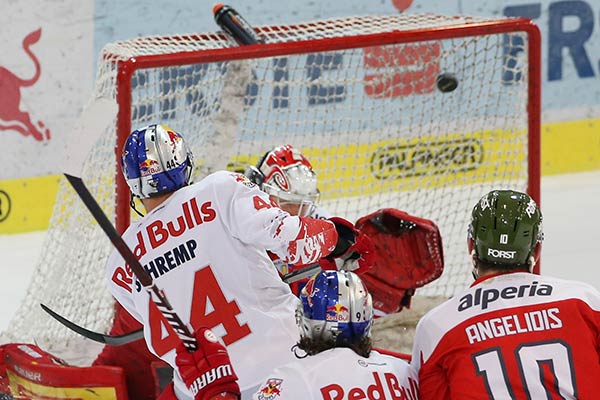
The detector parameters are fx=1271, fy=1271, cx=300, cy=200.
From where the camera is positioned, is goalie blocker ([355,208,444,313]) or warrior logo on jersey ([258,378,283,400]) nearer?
warrior logo on jersey ([258,378,283,400])

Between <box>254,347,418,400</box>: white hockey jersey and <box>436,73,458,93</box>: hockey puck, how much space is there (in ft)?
7.04

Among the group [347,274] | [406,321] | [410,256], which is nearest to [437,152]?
[406,321]

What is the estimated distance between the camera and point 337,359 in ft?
8.24

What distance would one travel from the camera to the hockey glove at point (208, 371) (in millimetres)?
2607

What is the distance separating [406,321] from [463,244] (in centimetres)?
65

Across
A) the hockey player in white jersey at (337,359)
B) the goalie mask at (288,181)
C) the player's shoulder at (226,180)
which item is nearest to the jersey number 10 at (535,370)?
the hockey player in white jersey at (337,359)

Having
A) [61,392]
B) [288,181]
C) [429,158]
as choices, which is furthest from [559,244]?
[61,392]

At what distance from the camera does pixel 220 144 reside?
16.2ft

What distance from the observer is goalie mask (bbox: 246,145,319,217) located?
158 inches

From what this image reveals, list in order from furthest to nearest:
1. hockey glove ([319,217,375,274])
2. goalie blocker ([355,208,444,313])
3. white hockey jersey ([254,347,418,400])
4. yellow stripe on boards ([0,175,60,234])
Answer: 1. yellow stripe on boards ([0,175,60,234])
2. goalie blocker ([355,208,444,313])
3. hockey glove ([319,217,375,274])
4. white hockey jersey ([254,347,418,400])

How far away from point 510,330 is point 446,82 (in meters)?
2.12

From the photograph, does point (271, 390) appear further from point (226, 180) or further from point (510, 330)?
point (226, 180)

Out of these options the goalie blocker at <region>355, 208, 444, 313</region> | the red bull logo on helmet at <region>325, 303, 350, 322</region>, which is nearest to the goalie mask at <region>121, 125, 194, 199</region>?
the red bull logo on helmet at <region>325, 303, 350, 322</region>

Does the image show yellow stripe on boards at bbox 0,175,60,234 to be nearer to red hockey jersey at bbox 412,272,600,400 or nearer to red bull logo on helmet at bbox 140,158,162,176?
red bull logo on helmet at bbox 140,158,162,176
